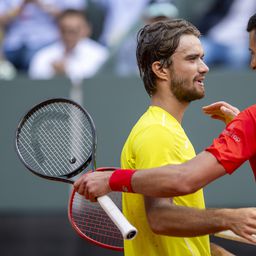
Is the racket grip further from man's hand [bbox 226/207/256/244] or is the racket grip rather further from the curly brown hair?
the curly brown hair

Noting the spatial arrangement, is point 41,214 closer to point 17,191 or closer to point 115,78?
point 17,191

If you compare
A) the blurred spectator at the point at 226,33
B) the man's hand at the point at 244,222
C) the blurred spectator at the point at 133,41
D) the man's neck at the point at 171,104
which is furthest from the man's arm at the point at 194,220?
the blurred spectator at the point at 226,33

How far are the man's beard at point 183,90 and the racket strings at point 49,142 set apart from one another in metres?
0.48

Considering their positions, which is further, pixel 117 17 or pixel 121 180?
pixel 117 17

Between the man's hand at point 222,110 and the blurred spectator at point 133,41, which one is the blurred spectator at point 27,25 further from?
the man's hand at point 222,110

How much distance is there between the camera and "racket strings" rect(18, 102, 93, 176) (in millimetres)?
3994

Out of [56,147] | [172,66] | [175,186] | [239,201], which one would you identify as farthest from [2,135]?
[175,186]

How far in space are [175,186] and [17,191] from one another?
160 inches

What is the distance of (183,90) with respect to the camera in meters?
3.69

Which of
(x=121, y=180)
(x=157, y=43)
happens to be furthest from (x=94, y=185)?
(x=157, y=43)

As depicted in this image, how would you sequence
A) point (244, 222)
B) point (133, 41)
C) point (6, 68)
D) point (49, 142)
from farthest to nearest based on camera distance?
point (6, 68) → point (133, 41) → point (49, 142) → point (244, 222)

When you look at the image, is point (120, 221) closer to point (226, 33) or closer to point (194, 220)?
point (194, 220)

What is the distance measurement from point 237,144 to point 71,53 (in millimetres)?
4499

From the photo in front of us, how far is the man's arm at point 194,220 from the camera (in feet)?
10.1
